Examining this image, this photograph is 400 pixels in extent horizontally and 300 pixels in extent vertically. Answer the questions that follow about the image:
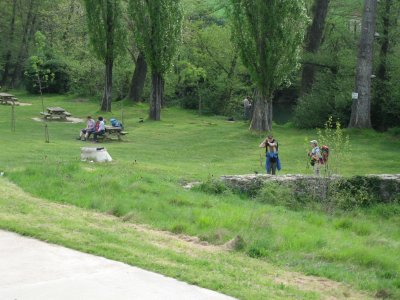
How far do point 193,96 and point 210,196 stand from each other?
1291 inches

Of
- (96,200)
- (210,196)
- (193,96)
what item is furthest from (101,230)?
(193,96)

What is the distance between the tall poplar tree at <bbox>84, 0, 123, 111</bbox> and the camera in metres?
36.7

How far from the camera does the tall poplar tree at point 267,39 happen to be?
28.3 meters

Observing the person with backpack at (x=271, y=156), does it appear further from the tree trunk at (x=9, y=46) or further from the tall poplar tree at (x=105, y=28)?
the tree trunk at (x=9, y=46)

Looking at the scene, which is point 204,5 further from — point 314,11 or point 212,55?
point 314,11

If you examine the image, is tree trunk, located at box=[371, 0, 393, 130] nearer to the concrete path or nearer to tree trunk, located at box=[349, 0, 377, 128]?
tree trunk, located at box=[349, 0, 377, 128]

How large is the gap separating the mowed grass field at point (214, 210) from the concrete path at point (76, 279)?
0.99 feet

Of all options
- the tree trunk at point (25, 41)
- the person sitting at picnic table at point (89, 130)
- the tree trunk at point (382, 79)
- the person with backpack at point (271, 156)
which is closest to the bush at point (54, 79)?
the tree trunk at point (25, 41)

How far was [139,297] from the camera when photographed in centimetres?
644

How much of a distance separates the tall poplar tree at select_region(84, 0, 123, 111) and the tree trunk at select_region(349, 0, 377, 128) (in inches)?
630

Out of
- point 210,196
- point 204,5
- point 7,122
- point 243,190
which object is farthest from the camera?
point 204,5

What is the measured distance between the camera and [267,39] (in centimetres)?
2836

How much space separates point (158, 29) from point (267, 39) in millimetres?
7729

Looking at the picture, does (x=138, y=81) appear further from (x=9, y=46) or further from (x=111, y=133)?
(x=9, y=46)
